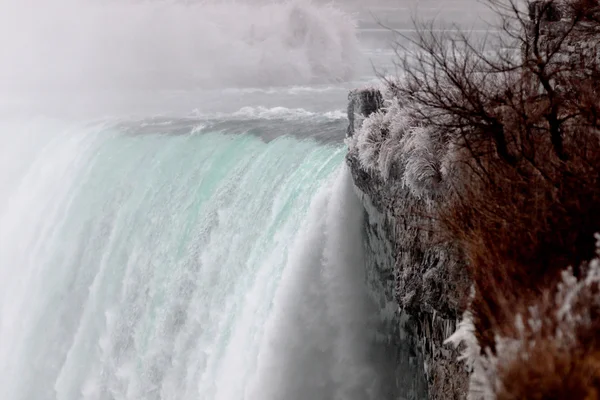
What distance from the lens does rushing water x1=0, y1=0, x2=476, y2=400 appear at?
9.02m

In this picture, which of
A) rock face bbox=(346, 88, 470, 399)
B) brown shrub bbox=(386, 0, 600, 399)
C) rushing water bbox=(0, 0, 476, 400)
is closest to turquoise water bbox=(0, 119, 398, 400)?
rushing water bbox=(0, 0, 476, 400)

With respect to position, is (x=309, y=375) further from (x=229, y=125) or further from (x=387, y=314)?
(x=229, y=125)

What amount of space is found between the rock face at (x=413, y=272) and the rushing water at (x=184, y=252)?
1.92 feet

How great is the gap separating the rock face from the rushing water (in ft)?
1.92

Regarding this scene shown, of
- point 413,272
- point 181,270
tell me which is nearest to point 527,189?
point 413,272

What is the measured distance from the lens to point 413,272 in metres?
6.33

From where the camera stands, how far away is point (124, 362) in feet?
42.3

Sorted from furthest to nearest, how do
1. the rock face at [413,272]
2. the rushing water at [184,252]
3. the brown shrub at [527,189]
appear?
the rushing water at [184,252]
the rock face at [413,272]
the brown shrub at [527,189]

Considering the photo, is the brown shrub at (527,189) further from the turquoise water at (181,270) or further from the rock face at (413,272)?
the turquoise water at (181,270)

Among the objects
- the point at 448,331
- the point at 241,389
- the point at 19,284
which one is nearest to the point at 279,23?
the point at 19,284

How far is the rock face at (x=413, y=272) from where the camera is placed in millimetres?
5539

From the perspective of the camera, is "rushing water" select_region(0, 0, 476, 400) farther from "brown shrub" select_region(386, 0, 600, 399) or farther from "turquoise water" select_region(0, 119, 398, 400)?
"brown shrub" select_region(386, 0, 600, 399)

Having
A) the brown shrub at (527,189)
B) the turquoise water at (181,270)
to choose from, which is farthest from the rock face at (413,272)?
the turquoise water at (181,270)

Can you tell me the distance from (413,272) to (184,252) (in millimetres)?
6509
